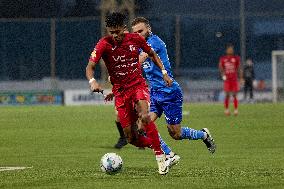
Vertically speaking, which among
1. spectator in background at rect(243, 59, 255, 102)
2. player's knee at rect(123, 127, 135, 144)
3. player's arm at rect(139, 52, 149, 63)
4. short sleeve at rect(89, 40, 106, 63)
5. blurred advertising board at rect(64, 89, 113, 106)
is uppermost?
short sleeve at rect(89, 40, 106, 63)

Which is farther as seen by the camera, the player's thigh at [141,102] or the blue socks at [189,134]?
the blue socks at [189,134]

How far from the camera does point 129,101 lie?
12688 mm

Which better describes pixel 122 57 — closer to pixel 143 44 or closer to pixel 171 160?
pixel 143 44

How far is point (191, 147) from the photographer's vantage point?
1847cm

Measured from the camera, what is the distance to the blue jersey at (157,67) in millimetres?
14359

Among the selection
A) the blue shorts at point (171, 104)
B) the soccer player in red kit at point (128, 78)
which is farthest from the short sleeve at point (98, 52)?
the blue shorts at point (171, 104)

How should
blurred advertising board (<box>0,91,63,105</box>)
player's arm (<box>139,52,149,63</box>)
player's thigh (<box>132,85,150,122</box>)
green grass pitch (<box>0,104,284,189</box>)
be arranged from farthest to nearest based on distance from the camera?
blurred advertising board (<box>0,91,63,105</box>) < player's arm (<box>139,52,149,63</box>) < player's thigh (<box>132,85,150,122</box>) < green grass pitch (<box>0,104,284,189</box>)

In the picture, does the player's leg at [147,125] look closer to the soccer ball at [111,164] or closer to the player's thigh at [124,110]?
the player's thigh at [124,110]

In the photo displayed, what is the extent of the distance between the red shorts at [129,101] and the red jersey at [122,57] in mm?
95

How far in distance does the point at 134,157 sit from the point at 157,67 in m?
2.02

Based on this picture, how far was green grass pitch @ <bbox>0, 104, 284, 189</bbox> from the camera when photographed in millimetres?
11481

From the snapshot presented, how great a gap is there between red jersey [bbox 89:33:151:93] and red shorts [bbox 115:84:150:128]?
0.09 meters

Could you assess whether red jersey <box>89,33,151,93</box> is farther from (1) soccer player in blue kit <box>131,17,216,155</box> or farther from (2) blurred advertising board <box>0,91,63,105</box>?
(2) blurred advertising board <box>0,91,63,105</box>

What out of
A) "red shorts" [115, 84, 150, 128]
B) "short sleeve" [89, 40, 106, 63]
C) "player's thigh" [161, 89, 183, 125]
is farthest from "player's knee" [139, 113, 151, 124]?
"player's thigh" [161, 89, 183, 125]
